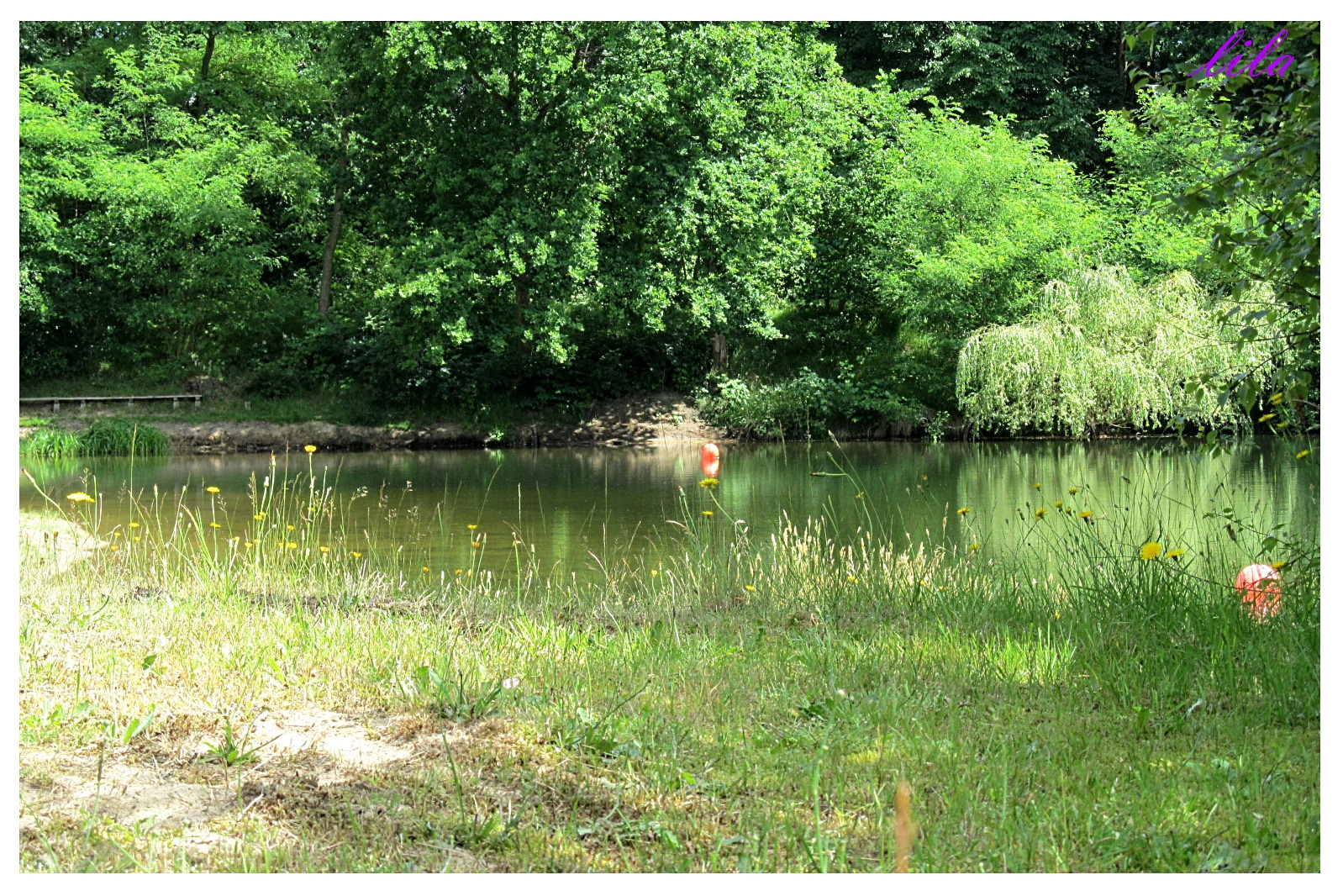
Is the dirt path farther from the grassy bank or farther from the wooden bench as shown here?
the grassy bank

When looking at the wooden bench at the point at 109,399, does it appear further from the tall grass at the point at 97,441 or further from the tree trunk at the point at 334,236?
the tree trunk at the point at 334,236

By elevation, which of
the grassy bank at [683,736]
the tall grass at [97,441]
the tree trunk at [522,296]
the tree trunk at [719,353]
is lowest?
the tall grass at [97,441]

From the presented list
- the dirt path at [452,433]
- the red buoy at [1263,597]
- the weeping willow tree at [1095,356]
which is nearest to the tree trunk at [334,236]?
the dirt path at [452,433]

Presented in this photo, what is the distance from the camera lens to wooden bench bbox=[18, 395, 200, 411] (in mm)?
20531

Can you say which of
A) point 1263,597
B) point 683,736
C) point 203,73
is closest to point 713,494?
point 1263,597

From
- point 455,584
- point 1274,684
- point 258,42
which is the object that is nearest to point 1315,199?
point 1274,684

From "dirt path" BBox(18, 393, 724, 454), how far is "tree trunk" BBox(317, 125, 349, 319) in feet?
11.3

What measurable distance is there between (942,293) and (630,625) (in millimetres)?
17659

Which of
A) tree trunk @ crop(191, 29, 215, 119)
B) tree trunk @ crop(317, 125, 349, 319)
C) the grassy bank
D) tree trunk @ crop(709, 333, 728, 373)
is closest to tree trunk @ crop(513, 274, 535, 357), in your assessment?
tree trunk @ crop(709, 333, 728, 373)

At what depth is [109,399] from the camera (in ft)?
69.1

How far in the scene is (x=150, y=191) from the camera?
20531mm

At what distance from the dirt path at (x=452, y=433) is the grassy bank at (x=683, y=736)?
16278mm

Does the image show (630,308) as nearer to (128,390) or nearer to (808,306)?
(808,306)

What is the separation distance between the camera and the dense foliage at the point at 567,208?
19.7m
